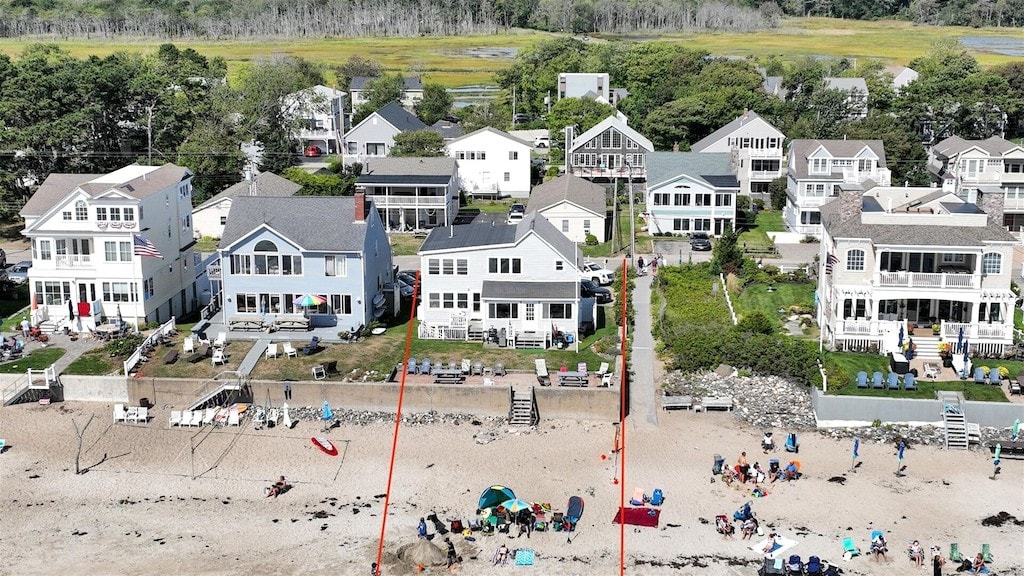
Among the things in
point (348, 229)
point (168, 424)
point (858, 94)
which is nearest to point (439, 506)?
point (168, 424)

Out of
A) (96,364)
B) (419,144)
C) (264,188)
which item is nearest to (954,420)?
(96,364)

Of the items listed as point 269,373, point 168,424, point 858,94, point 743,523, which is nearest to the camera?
point 743,523

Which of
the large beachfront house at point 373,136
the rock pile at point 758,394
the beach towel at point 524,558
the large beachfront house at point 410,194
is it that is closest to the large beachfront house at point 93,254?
the large beachfront house at point 410,194

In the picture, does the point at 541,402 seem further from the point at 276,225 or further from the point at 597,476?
the point at 276,225

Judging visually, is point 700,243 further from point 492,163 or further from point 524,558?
point 524,558

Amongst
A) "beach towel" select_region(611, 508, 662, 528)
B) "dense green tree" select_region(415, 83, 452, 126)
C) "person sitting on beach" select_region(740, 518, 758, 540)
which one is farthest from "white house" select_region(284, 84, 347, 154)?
"person sitting on beach" select_region(740, 518, 758, 540)
